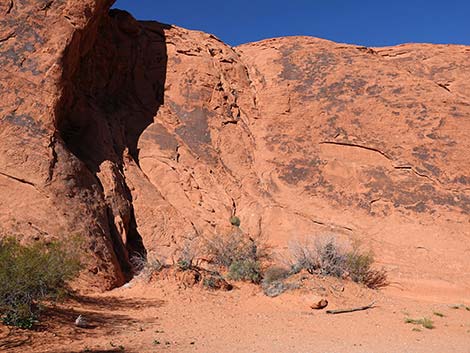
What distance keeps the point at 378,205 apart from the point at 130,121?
8764 millimetres

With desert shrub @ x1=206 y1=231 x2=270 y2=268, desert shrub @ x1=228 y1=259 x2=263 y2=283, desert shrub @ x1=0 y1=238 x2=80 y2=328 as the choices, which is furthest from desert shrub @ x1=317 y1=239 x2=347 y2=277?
desert shrub @ x1=0 y1=238 x2=80 y2=328

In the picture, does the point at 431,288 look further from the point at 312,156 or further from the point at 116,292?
the point at 116,292

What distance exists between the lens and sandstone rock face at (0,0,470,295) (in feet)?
38.8

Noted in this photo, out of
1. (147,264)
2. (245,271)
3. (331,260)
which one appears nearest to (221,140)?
(245,271)

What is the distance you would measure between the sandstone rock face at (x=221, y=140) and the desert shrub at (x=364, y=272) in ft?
1.72

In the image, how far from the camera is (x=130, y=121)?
1672cm

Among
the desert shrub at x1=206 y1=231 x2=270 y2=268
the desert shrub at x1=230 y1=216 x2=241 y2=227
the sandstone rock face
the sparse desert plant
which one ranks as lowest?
the sparse desert plant

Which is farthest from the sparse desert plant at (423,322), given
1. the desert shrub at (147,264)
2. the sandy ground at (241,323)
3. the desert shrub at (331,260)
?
the desert shrub at (147,264)

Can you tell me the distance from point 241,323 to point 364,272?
4796mm

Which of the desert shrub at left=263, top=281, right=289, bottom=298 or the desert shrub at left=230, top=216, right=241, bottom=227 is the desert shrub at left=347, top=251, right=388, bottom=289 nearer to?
the desert shrub at left=263, top=281, right=289, bottom=298

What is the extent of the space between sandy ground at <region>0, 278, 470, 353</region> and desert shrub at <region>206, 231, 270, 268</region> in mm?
1223

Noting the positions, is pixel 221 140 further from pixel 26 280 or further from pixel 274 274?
pixel 26 280

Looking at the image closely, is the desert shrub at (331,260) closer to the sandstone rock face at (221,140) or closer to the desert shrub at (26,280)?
the sandstone rock face at (221,140)

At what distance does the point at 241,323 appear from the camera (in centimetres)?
923
